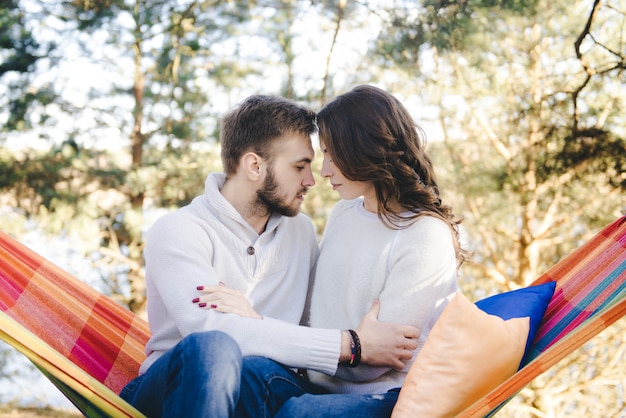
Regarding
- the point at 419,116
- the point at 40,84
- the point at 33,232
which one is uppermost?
the point at 40,84

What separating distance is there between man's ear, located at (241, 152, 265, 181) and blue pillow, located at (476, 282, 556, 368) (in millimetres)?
696

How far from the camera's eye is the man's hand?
153 cm

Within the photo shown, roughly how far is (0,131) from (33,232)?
83 centimetres

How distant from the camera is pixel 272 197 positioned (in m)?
1.88

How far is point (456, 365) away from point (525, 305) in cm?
33

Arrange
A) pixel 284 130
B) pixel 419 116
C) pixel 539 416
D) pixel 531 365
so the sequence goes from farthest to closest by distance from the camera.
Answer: pixel 419 116, pixel 539 416, pixel 284 130, pixel 531 365

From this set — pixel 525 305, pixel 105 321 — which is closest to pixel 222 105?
pixel 105 321

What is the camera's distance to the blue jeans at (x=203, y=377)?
1.31 meters

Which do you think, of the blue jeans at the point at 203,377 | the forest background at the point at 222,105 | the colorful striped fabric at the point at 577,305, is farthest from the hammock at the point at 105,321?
the forest background at the point at 222,105

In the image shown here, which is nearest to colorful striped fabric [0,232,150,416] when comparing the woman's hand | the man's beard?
the woman's hand

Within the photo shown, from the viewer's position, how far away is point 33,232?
539cm

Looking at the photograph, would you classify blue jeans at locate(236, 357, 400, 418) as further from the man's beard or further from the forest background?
the forest background

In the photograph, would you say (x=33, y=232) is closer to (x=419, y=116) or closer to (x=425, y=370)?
(x=419, y=116)

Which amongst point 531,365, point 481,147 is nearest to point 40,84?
point 481,147
